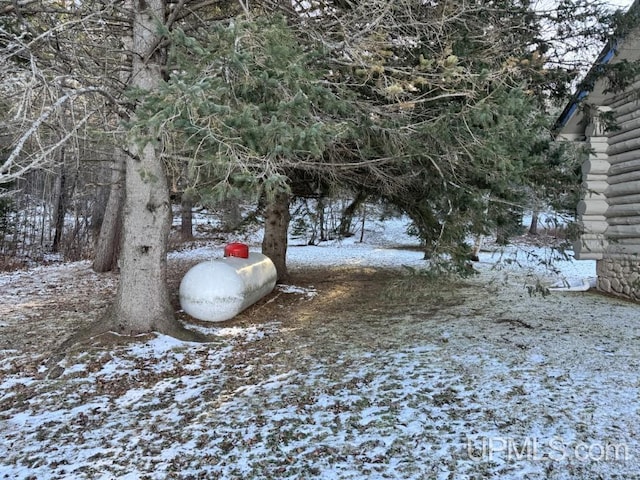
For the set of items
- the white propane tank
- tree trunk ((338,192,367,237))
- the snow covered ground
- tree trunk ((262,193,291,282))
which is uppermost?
tree trunk ((338,192,367,237))

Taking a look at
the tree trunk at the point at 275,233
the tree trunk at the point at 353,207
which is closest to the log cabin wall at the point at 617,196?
the tree trunk at the point at 353,207

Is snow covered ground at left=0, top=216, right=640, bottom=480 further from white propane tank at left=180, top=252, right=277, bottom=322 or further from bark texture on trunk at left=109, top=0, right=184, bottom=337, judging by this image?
bark texture on trunk at left=109, top=0, right=184, bottom=337

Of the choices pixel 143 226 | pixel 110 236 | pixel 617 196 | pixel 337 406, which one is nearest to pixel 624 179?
pixel 617 196

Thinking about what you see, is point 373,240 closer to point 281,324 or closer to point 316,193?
point 316,193

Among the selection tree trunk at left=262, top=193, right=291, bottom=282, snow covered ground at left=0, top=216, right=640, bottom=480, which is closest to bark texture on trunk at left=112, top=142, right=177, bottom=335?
snow covered ground at left=0, top=216, right=640, bottom=480

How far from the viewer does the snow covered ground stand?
307cm

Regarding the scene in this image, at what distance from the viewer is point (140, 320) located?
5699 mm

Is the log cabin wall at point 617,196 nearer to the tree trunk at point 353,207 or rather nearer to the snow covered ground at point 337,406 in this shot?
the snow covered ground at point 337,406

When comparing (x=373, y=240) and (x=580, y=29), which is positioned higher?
(x=580, y=29)

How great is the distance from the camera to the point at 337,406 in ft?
13.1

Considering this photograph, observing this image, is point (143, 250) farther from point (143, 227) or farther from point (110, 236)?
point (110, 236)

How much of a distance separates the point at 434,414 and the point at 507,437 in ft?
2.03

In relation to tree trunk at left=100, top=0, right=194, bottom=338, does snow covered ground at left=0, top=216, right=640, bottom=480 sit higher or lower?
lower

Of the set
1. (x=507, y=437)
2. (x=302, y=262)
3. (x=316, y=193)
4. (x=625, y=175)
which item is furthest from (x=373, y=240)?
(x=507, y=437)
